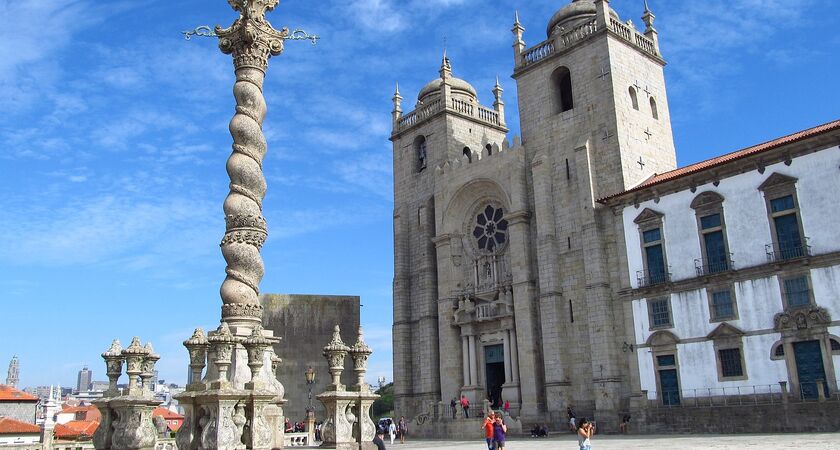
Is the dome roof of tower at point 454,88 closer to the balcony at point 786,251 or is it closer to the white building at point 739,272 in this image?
the white building at point 739,272

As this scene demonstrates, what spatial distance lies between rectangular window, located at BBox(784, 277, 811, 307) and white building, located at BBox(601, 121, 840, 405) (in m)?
0.03

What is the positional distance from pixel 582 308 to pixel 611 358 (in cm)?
268

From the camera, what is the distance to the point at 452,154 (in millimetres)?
38438

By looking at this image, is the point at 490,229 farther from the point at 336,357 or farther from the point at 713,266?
the point at 336,357

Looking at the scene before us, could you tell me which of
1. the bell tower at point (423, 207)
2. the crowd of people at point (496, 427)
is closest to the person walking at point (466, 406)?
Answer: the crowd of people at point (496, 427)

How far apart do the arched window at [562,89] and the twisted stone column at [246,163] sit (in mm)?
17851

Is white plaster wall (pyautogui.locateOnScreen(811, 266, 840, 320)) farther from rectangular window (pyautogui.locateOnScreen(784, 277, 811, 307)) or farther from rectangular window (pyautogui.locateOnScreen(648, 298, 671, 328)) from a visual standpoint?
rectangular window (pyautogui.locateOnScreen(648, 298, 671, 328))

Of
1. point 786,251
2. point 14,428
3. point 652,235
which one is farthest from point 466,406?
point 14,428

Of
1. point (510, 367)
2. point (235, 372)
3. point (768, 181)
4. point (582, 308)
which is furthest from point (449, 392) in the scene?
point (235, 372)

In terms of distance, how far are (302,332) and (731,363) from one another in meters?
23.5

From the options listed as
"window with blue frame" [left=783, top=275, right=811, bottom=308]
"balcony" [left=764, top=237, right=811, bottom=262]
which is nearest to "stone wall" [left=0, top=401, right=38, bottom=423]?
"balcony" [left=764, top=237, right=811, bottom=262]

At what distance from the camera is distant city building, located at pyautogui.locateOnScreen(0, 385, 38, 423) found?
44.2m

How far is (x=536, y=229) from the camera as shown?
32531mm

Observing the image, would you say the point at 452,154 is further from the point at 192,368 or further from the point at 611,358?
the point at 192,368
